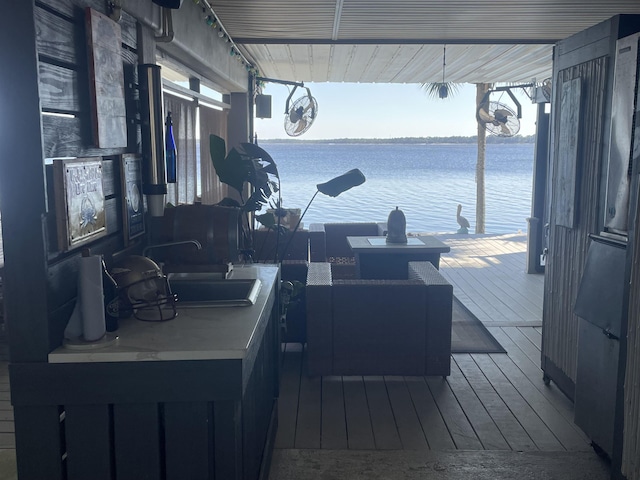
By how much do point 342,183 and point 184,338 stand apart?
2.30m

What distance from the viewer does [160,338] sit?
1961 mm

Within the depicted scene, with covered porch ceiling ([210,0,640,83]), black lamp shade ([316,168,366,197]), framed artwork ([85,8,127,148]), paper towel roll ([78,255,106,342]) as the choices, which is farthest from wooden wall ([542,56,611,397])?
paper towel roll ([78,255,106,342])

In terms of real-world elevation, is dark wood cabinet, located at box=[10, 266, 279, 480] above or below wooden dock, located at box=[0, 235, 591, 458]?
above

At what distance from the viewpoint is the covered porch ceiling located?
4.25 metres

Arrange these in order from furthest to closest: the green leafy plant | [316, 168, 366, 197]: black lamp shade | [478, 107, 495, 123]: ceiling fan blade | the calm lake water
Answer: the calm lake water, [478, 107, 495, 123]: ceiling fan blade, [316, 168, 366, 197]: black lamp shade, the green leafy plant

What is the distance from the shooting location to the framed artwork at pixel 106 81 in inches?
83.4

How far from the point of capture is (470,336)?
487 centimetres

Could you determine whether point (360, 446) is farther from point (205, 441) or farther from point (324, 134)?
point (324, 134)

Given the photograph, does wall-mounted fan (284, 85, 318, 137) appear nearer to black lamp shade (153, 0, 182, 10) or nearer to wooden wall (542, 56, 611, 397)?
wooden wall (542, 56, 611, 397)

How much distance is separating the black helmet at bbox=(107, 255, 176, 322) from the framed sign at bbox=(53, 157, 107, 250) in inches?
6.1

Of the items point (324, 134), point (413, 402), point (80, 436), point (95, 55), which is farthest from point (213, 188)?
point (324, 134)

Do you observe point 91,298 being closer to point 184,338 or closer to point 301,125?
point 184,338

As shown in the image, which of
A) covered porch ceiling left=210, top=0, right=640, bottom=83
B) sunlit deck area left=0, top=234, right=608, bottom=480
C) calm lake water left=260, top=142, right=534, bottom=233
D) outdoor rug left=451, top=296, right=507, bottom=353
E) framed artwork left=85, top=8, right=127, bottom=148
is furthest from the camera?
calm lake water left=260, top=142, right=534, bottom=233

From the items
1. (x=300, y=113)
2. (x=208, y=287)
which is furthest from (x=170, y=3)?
(x=300, y=113)
